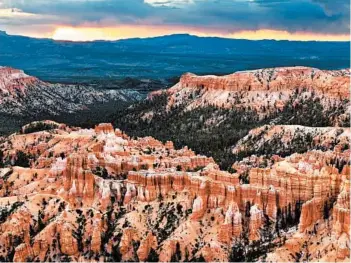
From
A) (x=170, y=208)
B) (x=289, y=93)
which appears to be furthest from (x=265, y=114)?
(x=170, y=208)

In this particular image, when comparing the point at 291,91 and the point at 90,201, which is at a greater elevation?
the point at 291,91

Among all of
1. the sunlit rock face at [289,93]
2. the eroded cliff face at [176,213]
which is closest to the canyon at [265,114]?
the sunlit rock face at [289,93]

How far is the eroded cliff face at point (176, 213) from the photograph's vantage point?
75188 mm

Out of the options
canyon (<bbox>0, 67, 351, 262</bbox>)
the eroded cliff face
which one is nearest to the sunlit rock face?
canyon (<bbox>0, 67, 351, 262</bbox>)

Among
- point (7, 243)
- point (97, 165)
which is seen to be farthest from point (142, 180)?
point (7, 243)

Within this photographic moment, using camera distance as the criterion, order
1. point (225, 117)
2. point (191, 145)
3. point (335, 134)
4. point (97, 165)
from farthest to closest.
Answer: point (225, 117) < point (191, 145) < point (335, 134) < point (97, 165)

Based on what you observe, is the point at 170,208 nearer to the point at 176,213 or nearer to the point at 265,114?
the point at 176,213

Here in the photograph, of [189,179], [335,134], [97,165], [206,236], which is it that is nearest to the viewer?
[206,236]

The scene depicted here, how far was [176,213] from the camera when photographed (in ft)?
274

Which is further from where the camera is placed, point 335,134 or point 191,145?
point 191,145

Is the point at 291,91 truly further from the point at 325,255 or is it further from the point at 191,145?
the point at 325,255

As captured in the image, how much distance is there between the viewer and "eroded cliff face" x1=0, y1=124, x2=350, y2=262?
247ft

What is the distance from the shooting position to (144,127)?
197750mm

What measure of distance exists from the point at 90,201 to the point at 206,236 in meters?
17.5
